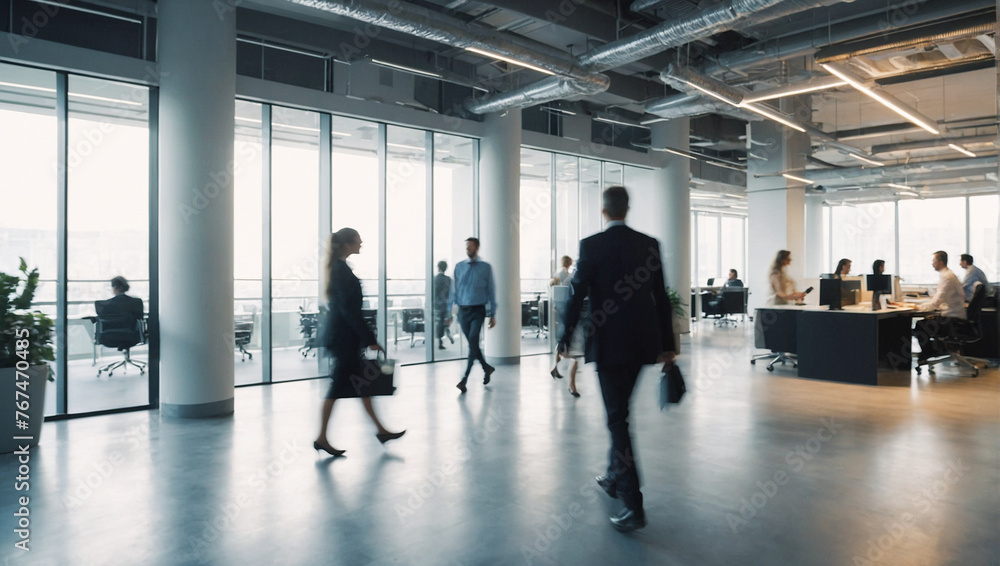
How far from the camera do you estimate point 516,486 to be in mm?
3680

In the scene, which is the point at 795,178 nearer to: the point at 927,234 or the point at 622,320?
the point at 622,320

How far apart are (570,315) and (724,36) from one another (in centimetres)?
661

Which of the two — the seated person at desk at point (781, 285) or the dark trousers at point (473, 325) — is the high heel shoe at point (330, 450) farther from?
the seated person at desk at point (781, 285)

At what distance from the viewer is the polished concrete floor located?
2832mm

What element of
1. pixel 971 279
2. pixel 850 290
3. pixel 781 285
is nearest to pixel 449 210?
pixel 781 285

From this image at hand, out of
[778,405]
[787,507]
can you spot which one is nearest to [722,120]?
[778,405]

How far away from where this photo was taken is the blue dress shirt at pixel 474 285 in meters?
6.85

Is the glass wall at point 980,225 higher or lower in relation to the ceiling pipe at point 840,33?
lower

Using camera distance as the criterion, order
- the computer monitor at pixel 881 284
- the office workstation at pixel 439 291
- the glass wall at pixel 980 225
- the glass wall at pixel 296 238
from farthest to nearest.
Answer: the glass wall at pixel 980 225, the glass wall at pixel 296 238, the computer monitor at pixel 881 284, the office workstation at pixel 439 291

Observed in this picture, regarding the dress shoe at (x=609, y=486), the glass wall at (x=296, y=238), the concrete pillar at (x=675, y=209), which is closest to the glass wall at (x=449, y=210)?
the glass wall at (x=296, y=238)

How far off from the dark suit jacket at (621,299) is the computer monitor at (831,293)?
5261mm

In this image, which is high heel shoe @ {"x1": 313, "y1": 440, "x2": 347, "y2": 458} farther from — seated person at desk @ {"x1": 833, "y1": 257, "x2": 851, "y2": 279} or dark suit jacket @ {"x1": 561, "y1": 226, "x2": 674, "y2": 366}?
seated person at desk @ {"x1": 833, "y1": 257, "x2": 851, "y2": 279}

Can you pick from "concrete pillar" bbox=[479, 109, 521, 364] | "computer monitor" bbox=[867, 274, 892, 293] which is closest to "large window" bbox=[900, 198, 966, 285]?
"computer monitor" bbox=[867, 274, 892, 293]

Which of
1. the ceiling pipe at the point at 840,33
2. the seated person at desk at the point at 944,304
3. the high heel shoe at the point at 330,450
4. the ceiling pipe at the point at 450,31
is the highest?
the ceiling pipe at the point at 840,33
